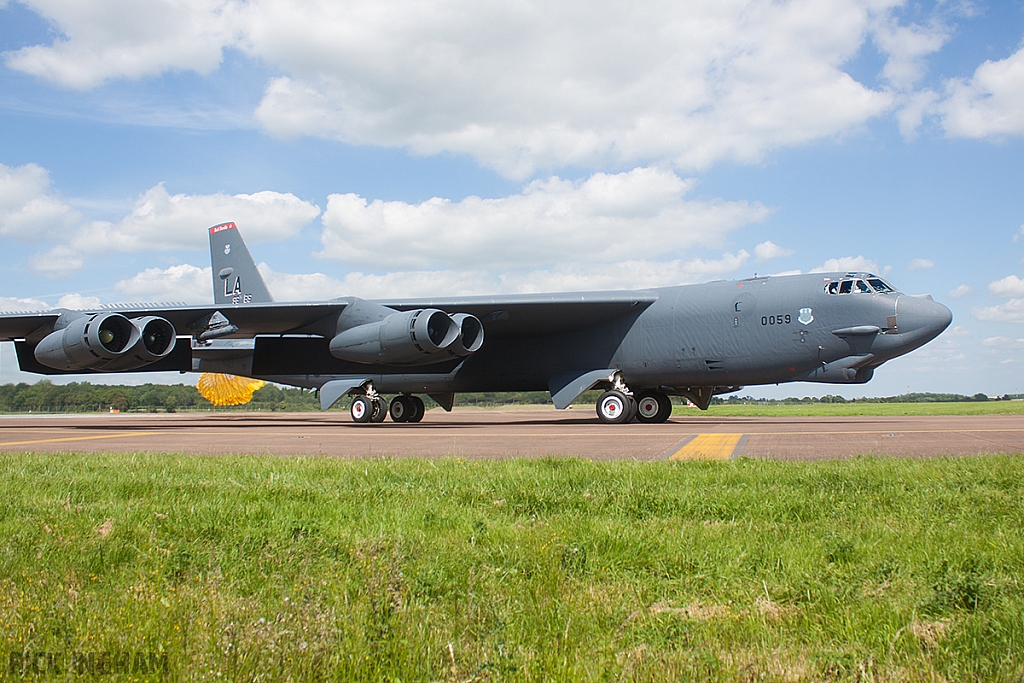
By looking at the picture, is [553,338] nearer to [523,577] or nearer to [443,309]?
[443,309]

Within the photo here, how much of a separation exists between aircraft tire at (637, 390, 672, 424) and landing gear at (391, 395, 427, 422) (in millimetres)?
6511

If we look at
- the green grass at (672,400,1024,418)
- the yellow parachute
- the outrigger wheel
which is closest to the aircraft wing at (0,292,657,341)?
the outrigger wheel

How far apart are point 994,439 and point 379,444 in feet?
27.4

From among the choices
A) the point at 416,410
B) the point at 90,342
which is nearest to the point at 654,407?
the point at 416,410

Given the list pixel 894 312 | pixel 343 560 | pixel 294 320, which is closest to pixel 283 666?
pixel 343 560

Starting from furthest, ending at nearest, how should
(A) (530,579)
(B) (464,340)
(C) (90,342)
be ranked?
(B) (464,340), (C) (90,342), (A) (530,579)

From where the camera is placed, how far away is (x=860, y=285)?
50.3 ft

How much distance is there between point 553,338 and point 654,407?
315 cm

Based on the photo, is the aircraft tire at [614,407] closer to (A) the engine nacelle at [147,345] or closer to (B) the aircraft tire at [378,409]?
(B) the aircraft tire at [378,409]

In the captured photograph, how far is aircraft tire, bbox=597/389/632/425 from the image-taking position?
706 inches

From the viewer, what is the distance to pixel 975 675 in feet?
7.25

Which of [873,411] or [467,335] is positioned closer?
[467,335]

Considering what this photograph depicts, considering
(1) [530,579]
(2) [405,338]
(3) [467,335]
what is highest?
(3) [467,335]

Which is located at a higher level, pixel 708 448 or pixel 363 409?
pixel 708 448
